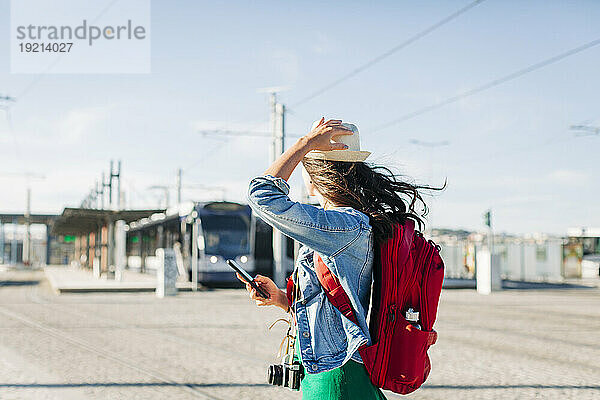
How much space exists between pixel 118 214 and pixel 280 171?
28132mm

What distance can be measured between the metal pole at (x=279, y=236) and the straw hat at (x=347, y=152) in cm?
2314

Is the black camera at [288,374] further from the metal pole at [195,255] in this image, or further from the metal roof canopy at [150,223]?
the metal roof canopy at [150,223]

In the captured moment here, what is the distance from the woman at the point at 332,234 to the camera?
Answer: 204 cm

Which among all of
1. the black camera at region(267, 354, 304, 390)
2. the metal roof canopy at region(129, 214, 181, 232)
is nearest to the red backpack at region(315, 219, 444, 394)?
the black camera at region(267, 354, 304, 390)

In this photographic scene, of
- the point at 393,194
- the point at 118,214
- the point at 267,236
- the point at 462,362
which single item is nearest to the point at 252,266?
the point at 267,236

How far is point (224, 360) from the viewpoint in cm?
812

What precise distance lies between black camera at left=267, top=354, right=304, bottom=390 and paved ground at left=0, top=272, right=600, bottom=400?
13.0 feet

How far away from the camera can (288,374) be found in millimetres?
2223

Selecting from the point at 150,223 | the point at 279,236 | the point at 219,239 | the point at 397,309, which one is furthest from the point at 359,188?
the point at 150,223

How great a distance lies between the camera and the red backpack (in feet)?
6.81

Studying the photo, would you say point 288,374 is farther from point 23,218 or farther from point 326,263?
point 23,218

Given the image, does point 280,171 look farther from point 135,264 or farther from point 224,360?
point 135,264

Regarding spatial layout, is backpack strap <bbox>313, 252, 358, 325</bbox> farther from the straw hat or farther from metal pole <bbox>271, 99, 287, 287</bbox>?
metal pole <bbox>271, 99, 287, 287</bbox>

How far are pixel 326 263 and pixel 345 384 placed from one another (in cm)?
37
